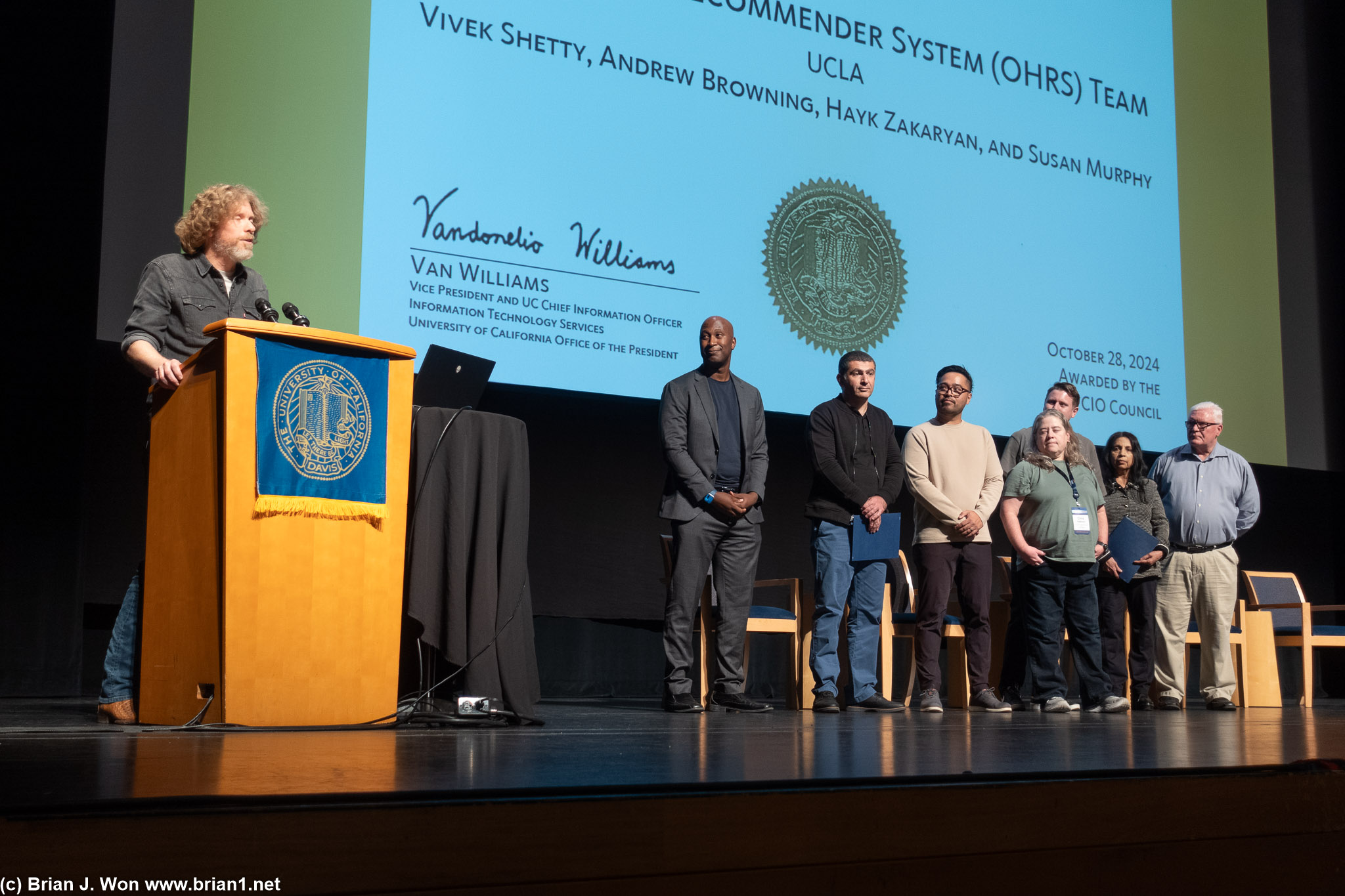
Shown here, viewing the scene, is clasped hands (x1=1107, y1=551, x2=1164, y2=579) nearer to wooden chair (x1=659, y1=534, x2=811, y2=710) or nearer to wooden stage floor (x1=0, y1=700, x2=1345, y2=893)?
wooden chair (x1=659, y1=534, x2=811, y2=710)

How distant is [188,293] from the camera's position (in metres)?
2.53

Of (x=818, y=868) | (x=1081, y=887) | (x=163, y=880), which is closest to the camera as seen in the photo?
(x=163, y=880)

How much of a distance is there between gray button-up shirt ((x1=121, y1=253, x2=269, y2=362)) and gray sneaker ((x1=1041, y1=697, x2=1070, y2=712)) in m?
2.86

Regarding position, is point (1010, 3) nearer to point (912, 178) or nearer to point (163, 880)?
point (912, 178)

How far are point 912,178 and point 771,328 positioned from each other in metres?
0.96

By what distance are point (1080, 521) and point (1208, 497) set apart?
35.8 inches

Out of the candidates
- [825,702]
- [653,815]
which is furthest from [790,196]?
[653,815]

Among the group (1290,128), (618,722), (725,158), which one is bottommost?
(618,722)

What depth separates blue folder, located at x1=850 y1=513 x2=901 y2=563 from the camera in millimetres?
3881

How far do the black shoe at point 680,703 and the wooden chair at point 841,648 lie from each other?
23.4 inches

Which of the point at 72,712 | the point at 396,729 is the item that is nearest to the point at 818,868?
the point at 396,729

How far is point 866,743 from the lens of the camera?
179 centimetres
